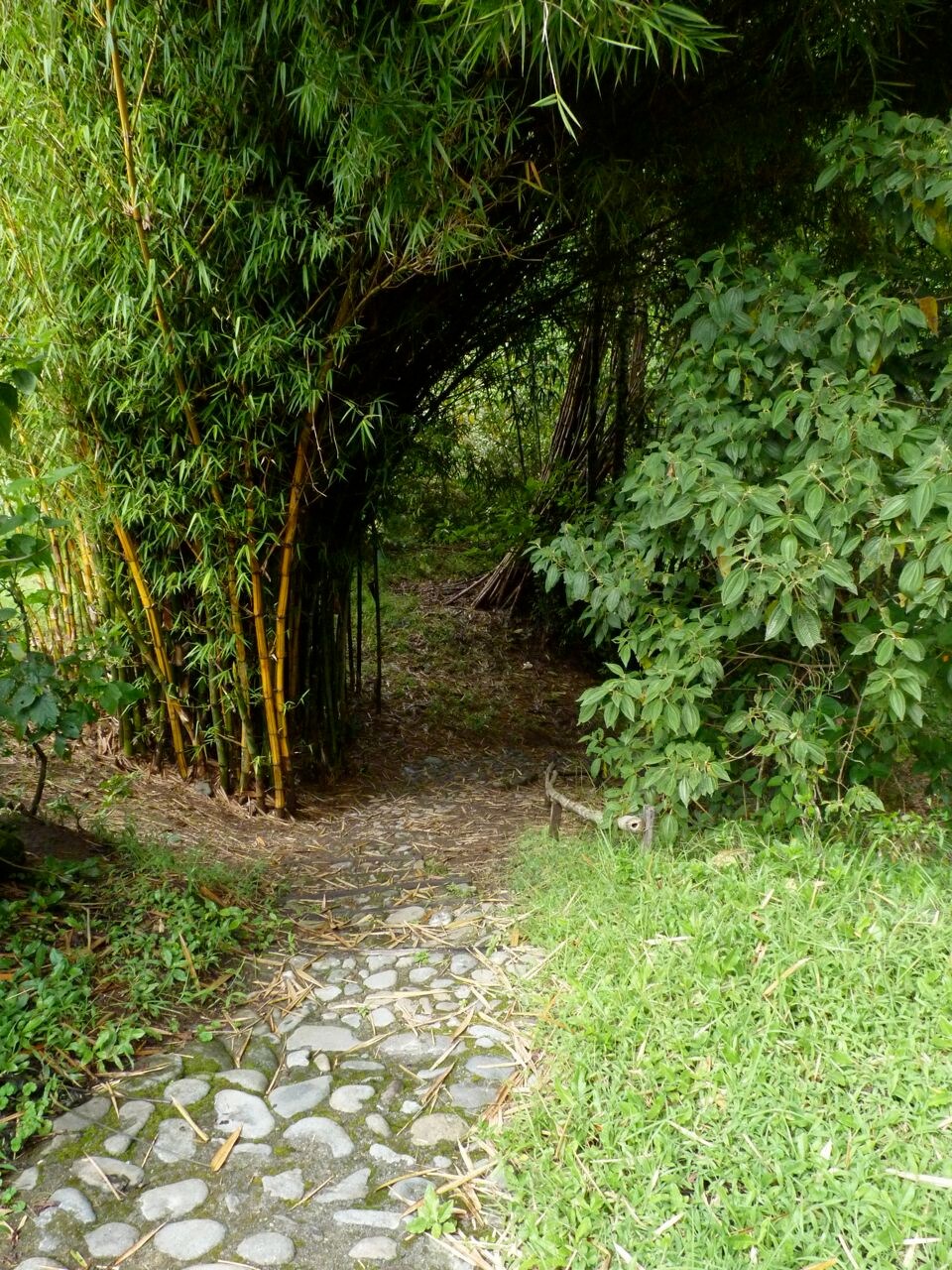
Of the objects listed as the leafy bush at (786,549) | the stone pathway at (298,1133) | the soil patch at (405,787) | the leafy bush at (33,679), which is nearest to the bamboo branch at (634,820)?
the leafy bush at (786,549)

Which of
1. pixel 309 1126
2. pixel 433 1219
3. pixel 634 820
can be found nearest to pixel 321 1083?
pixel 309 1126

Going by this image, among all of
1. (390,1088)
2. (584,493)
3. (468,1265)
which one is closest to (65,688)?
(390,1088)

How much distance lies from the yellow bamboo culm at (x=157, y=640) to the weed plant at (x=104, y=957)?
0.71m

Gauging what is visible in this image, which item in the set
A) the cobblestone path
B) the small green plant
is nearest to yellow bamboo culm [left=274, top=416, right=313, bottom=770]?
the cobblestone path

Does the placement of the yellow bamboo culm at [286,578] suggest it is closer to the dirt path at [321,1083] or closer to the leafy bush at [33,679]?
the dirt path at [321,1083]

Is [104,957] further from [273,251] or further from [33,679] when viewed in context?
[273,251]

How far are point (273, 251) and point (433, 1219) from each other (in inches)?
84.7

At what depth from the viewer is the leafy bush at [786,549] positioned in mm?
1965

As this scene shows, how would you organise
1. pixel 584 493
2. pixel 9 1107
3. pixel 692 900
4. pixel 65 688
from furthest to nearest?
pixel 584 493, pixel 65 688, pixel 692 900, pixel 9 1107

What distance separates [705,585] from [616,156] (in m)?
1.26

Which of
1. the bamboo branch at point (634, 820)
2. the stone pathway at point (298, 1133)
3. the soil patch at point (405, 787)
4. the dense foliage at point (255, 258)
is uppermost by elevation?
the dense foliage at point (255, 258)

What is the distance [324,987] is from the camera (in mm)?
2127

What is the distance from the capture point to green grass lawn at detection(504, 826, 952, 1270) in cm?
137

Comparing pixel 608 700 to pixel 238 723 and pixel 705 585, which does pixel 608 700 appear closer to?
pixel 705 585
